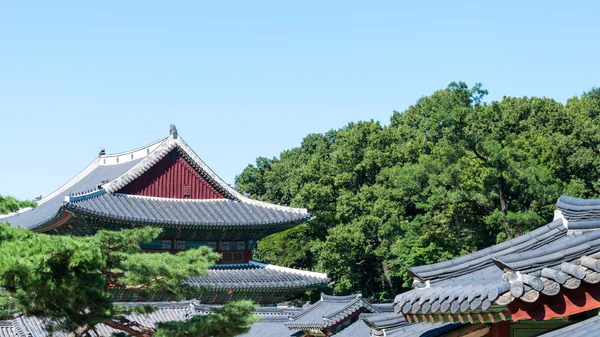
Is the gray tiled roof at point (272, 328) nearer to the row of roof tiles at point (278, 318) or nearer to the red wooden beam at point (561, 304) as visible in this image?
the row of roof tiles at point (278, 318)

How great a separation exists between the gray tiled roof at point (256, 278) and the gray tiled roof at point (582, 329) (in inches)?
905

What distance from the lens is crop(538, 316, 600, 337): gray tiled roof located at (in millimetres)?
4566

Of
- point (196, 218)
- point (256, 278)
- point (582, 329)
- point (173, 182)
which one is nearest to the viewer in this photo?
point (582, 329)

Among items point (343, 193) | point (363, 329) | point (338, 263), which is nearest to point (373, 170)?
point (343, 193)

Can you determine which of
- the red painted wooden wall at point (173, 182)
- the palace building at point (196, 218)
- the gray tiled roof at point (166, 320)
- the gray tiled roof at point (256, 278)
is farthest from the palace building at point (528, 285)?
the red painted wooden wall at point (173, 182)

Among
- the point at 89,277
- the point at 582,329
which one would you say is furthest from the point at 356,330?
the point at 582,329

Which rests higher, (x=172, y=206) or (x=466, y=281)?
(x=172, y=206)

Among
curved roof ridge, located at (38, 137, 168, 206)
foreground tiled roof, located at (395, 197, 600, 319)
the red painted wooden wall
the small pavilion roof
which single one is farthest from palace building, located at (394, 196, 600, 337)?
curved roof ridge, located at (38, 137, 168, 206)

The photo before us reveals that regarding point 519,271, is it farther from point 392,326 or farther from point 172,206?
point 172,206

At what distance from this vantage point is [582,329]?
4676 mm

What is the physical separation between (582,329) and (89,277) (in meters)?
9.35

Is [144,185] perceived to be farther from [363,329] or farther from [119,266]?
[119,266]

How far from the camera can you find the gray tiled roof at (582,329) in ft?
15.0

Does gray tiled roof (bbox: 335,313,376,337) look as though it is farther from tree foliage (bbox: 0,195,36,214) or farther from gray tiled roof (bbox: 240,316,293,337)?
tree foliage (bbox: 0,195,36,214)
